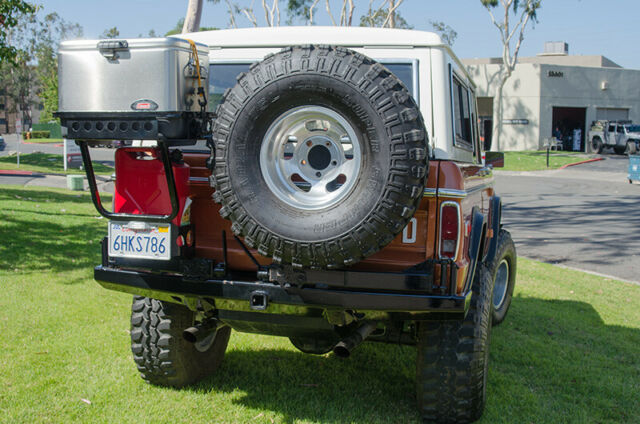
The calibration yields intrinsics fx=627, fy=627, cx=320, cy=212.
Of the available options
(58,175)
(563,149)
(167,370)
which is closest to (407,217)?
(167,370)

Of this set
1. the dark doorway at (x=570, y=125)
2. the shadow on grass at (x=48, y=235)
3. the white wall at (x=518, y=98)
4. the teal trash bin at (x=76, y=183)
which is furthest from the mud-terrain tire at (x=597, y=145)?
the shadow on grass at (x=48, y=235)

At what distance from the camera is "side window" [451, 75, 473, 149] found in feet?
12.6

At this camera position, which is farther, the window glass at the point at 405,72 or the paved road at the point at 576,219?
the paved road at the point at 576,219

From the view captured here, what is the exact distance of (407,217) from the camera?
286 centimetres

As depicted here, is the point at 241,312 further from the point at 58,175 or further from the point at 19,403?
the point at 58,175

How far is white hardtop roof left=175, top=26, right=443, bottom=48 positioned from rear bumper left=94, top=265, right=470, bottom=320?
57.6 inches

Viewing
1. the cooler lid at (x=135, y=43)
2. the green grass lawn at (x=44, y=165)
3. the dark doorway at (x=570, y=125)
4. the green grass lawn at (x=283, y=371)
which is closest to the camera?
the cooler lid at (x=135, y=43)

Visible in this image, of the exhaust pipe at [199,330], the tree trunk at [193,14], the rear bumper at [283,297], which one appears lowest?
the exhaust pipe at [199,330]

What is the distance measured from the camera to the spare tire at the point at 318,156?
112 inches

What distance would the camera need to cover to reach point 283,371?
176 inches

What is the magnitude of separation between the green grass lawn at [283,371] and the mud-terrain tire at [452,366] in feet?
0.88

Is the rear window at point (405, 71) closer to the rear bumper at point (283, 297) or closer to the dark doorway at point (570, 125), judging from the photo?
the rear bumper at point (283, 297)

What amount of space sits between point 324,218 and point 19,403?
2269mm

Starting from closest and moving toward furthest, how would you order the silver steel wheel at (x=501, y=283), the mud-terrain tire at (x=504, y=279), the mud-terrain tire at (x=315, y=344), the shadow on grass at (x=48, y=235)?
the mud-terrain tire at (x=315, y=344)
the mud-terrain tire at (x=504, y=279)
the silver steel wheel at (x=501, y=283)
the shadow on grass at (x=48, y=235)
